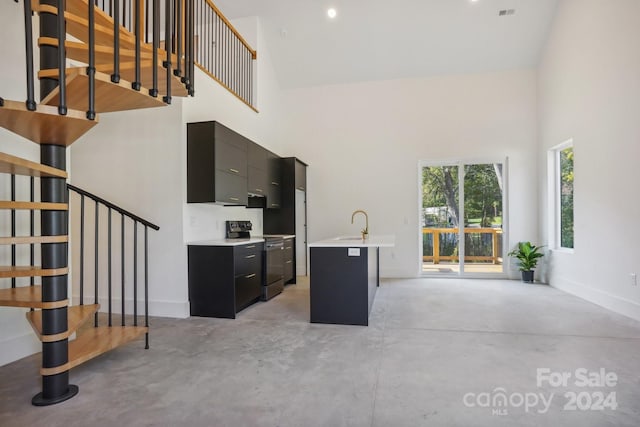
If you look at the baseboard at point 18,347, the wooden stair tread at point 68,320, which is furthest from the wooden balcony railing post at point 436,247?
the baseboard at point 18,347

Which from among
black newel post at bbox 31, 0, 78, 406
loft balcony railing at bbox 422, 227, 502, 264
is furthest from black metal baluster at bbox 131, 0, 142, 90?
→ loft balcony railing at bbox 422, 227, 502, 264

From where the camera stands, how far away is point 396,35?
19.5 ft

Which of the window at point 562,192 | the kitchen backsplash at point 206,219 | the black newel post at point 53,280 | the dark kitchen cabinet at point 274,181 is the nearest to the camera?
the black newel post at point 53,280

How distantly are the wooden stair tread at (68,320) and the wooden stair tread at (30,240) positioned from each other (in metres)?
0.55

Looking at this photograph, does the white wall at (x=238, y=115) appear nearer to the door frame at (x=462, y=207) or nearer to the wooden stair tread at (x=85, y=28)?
the wooden stair tread at (x=85, y=28)

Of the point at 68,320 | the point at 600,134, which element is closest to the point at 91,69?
the point at 68,320

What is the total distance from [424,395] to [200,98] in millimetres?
3827

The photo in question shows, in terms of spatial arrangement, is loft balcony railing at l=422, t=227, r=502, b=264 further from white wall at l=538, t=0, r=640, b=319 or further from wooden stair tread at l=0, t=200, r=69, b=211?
wooden stair tread at l=0, t=200, r=69, b=211

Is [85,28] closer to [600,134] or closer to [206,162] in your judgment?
[206,162]

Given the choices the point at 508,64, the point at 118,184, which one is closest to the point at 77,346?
the point at 118,184

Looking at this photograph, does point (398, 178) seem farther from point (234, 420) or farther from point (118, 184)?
point (234, 420)

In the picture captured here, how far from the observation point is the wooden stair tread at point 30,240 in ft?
6.16

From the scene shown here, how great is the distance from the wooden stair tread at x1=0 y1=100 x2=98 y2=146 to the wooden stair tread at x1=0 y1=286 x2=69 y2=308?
0.94 metres

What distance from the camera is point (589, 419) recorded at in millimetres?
1923
